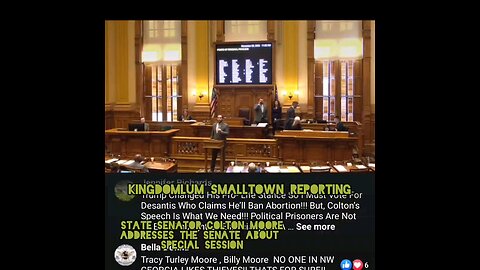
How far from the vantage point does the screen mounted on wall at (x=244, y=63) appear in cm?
1025

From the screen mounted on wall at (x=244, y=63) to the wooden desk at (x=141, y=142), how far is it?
2.76 meters

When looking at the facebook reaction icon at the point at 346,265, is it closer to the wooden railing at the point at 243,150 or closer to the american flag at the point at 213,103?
the wooden railing at the point at 243,150

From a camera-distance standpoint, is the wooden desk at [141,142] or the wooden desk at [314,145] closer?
the wooden desk at [314,145]

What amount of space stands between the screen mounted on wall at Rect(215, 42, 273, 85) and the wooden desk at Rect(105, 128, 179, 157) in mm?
2765

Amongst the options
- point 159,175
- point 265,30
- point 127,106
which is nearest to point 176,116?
point 127,106

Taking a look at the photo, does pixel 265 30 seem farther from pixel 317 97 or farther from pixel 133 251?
pixel 133 251

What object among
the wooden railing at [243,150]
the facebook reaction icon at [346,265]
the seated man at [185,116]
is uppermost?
the seated man at [185,116]

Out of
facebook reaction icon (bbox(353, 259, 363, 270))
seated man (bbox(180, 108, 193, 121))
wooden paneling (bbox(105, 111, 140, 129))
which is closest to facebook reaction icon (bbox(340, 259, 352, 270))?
facebook reaction icon (bbox(353, 259, 363, 270))

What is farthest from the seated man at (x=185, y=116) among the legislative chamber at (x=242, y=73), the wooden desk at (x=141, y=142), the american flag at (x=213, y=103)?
the wooden desk at (x=141, y=142)

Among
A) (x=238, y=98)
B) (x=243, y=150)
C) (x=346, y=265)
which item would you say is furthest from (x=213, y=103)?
(x=346, y=265)

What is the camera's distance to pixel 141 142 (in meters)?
8.41

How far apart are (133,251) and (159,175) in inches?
23.8

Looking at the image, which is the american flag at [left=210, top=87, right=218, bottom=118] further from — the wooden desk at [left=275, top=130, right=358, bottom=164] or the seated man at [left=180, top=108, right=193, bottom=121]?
the wooden desk at [left=275, top=130, right=358, bottom=164]

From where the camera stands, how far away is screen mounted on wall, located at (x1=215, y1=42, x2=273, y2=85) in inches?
404
